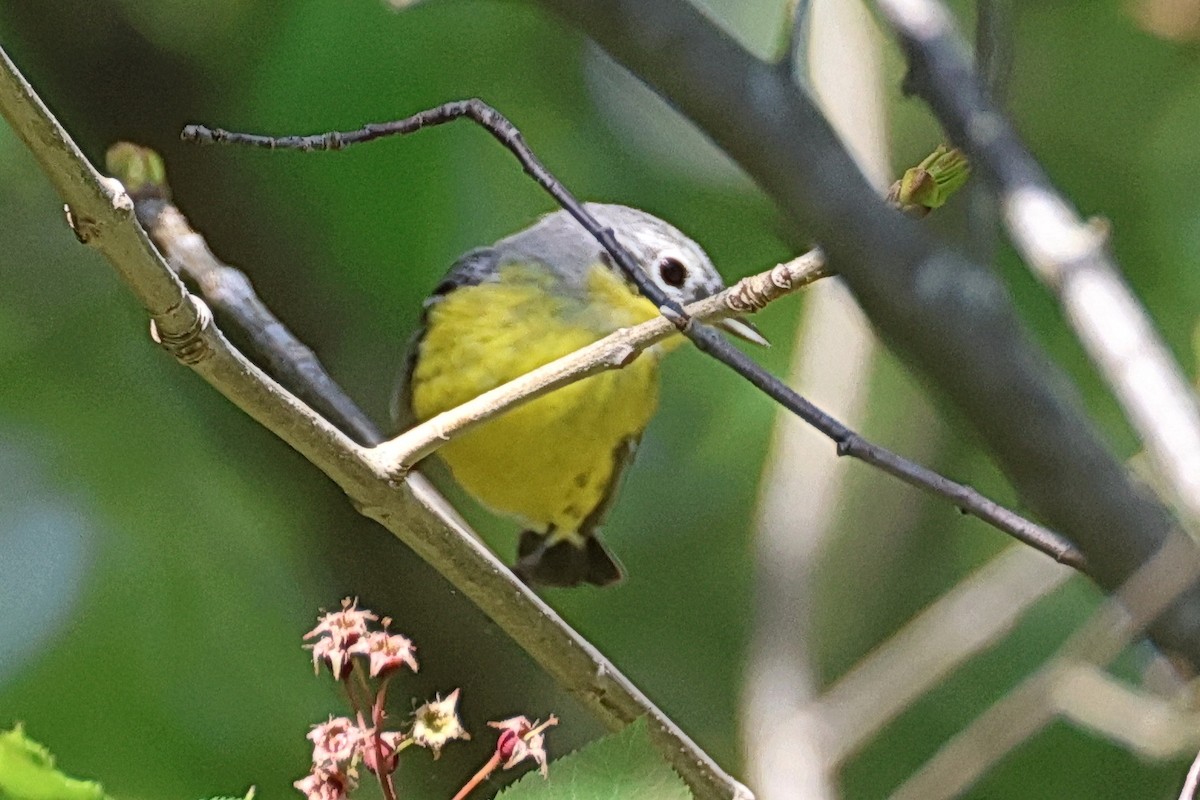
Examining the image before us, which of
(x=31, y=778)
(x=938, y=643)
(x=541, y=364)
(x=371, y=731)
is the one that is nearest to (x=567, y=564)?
(x=541, y=364)

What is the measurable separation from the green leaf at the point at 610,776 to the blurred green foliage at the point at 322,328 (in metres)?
0.62

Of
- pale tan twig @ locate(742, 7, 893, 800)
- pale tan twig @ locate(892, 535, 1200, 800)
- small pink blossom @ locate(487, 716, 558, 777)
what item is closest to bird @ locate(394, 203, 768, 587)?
pale tan twig @ locate(742, 7, 893, 800)

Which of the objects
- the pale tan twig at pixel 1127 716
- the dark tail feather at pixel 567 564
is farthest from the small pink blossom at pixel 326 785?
the dark tail feather at pixel 567 564

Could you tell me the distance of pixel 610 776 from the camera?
0.32m

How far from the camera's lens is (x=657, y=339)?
0.47 m

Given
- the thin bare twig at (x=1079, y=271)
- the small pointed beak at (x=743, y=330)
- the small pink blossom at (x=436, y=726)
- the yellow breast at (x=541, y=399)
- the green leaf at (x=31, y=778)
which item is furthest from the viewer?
the yellow breast at (x=541, y=399)

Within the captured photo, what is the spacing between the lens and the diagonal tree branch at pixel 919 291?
2.25ft

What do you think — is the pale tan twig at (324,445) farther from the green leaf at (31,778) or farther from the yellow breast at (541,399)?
the yellow breast at (541,399)

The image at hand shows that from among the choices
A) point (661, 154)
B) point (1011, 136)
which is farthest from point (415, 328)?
point (1011, 136)

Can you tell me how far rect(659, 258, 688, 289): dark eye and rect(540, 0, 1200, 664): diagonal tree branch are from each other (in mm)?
115

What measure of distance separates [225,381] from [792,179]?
386mm

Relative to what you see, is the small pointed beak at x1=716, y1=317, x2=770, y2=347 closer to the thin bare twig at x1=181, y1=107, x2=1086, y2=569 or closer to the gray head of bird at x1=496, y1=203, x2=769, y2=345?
the gray head of bird at x1=496, y1=203, x2=769, y2=345

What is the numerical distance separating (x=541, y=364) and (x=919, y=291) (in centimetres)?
30

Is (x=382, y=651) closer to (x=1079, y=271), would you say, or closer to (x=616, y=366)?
(x=616, y=366)
